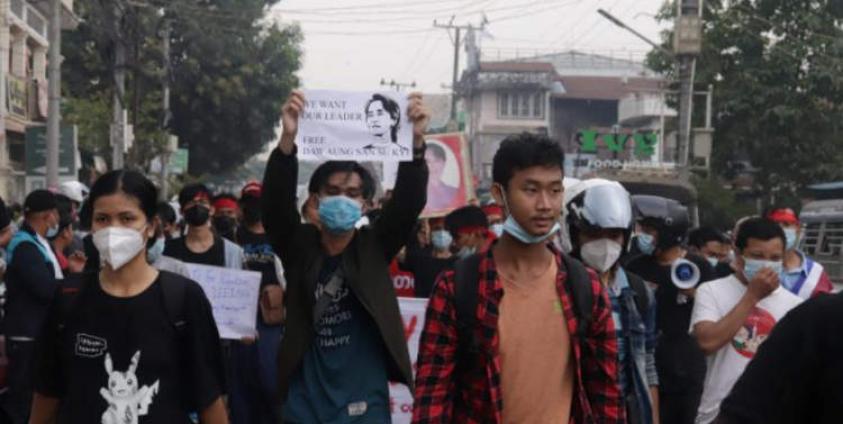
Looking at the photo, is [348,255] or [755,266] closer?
[348,255]

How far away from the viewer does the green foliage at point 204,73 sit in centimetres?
4138

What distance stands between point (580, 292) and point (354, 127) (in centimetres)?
183

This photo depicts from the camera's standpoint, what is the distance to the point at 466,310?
3918 millimetres

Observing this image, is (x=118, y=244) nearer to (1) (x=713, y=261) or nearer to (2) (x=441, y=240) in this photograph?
(1) (x=713, y=261)

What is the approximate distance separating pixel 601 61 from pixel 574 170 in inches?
1189

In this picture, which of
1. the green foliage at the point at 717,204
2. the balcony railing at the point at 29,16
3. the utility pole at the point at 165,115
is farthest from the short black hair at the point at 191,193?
the utility pole at the point at 165,115

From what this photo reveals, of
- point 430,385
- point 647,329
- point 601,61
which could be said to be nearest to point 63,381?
point 430,385

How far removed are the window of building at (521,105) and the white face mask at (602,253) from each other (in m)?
65.3

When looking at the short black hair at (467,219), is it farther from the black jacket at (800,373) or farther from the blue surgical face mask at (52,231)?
the black jacket at (800,373)

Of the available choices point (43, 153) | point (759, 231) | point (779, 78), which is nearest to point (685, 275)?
point (759, 231)

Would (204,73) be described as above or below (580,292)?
above

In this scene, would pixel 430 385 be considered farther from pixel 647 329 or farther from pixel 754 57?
pixel 754 57

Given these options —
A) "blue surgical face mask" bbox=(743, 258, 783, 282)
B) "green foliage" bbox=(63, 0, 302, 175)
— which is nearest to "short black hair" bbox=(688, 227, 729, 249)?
"blue surgical face mask" bbox=(743, 258, 783, 282)

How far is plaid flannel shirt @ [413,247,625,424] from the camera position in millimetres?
3893
